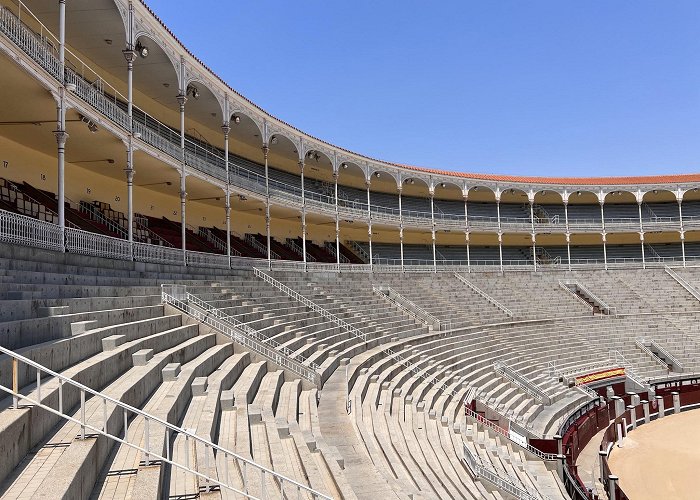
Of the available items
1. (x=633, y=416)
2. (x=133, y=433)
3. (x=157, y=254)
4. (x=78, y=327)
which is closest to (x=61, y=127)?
(x=157, y=254)

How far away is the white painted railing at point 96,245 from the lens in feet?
45.8

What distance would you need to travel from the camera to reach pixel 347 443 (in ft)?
32.1

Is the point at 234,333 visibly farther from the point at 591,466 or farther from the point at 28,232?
the point at 591,466

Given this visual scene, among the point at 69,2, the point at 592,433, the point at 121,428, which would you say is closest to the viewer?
the point at 121,428

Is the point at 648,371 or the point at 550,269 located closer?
the point at 648,371

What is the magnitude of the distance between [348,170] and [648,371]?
21.4 metres

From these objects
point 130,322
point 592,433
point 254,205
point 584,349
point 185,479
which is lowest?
point 592,433

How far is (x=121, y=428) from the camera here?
6.81 meters

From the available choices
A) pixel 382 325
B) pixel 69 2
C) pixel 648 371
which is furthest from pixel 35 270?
A: pixel 648 371

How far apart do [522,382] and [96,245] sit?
1710cm

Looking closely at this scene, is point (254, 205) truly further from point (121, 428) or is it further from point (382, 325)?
point (121, 428)

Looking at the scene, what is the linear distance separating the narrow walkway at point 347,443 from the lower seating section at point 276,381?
4cm

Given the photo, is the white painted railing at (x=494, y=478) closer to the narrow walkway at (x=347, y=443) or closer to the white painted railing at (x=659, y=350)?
the narrow walkway at (x=347, y=443)

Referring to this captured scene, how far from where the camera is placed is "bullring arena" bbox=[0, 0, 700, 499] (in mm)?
7043
